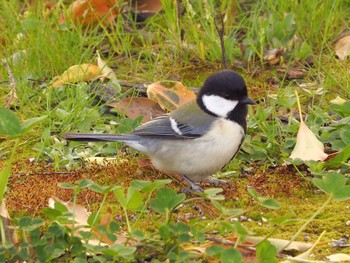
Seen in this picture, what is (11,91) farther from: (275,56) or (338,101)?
(338,101)

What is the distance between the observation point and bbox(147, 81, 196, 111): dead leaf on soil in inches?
196

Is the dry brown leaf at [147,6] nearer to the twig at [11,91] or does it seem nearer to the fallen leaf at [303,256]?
the twig at [11,91]

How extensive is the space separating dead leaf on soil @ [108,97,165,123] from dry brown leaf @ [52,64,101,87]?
0.30 meters

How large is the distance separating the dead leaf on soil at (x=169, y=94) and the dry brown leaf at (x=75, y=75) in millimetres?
444

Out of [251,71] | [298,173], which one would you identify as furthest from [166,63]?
[298,173]

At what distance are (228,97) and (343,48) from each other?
163 centimetres

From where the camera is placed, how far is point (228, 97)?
428 centimetres

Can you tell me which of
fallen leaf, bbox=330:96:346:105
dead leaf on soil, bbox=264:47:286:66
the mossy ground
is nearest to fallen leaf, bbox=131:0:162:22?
dead leaf on soil, bbox=264:47:286:66

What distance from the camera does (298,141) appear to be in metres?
4.30

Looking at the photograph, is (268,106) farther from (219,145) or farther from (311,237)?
(311,237)

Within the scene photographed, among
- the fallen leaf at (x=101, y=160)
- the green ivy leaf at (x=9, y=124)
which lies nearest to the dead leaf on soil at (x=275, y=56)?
the fallen leaf at (x=101, y=160)

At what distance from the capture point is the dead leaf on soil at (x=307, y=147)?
Result: 4.22 metres

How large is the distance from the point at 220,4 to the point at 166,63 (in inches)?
34.6

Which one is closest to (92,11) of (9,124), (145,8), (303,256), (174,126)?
(145,8)
